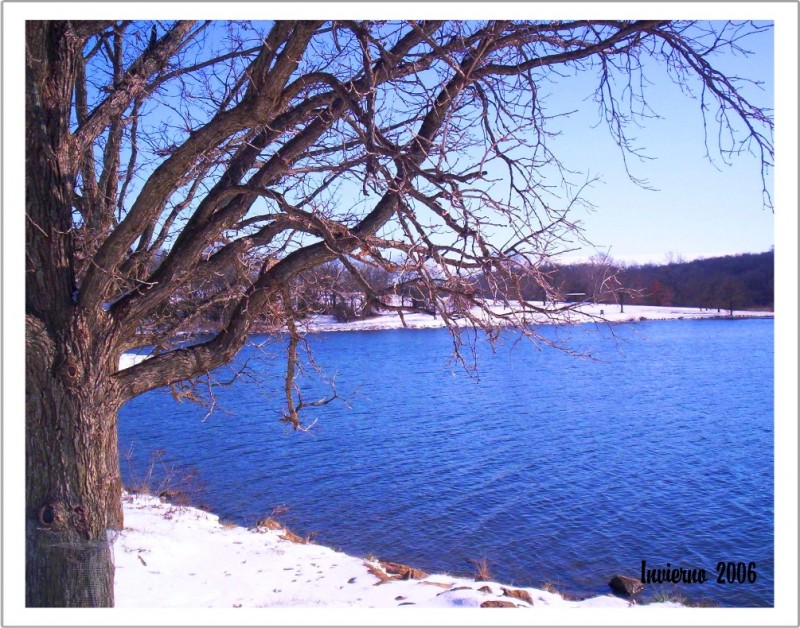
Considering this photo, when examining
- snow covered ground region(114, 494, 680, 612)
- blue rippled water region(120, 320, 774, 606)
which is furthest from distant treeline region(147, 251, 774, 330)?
snow covered ground region(114, 494, 680, 612)

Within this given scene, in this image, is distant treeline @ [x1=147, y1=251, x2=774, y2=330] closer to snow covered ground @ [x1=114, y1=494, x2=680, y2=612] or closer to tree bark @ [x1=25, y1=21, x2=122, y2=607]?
tree bark @ [x1=25, y1=21, x2=122, y2=607]

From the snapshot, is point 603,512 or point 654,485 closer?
point 603,512

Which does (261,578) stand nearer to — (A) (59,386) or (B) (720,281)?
(A) (59,386)

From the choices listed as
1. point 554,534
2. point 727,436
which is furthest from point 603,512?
point 727,436

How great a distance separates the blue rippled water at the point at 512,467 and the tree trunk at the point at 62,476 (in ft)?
9.88

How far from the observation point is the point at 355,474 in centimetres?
1673

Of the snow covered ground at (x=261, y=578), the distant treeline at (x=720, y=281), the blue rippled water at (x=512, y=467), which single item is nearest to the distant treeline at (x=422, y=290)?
the blue rippled water at (x=512, y=467)

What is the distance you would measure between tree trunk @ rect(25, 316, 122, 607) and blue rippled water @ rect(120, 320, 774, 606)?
119 inches

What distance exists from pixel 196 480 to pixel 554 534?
857 cm

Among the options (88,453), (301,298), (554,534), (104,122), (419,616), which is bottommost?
(554,534)

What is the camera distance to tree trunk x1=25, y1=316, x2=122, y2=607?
4.49 metres

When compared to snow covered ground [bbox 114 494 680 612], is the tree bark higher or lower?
higher

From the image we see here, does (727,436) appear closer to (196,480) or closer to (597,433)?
(597,433)

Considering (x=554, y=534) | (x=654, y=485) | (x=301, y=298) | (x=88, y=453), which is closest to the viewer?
(x=88, y=453)
